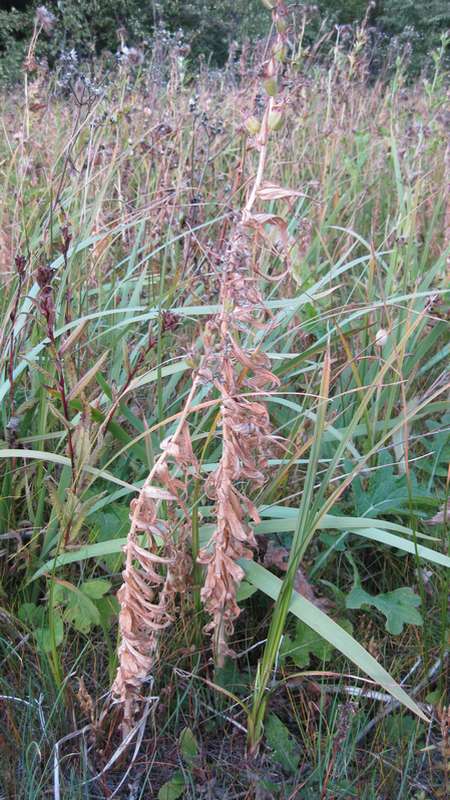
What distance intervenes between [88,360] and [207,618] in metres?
0.69

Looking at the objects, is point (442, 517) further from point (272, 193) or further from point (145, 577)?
→ point (272, 193)

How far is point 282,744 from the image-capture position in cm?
101

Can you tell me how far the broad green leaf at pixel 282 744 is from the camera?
0.99m

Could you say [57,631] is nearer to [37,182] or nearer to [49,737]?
[49,737]

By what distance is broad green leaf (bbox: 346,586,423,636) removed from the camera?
1.10m

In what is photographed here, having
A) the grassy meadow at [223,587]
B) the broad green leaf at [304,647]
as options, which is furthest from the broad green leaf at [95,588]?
the broad green leaf at [304,647]

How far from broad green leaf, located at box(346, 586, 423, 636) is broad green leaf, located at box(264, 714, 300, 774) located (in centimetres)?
22

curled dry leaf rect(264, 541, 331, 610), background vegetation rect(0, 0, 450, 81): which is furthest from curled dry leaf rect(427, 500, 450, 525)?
background vegetation rect(0, 0, 450, 81)

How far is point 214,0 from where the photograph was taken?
816 centimetres

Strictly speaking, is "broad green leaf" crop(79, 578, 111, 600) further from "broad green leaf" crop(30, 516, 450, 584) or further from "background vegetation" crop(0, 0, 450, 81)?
"background vegetation" crop(0, 0, 450, 81)

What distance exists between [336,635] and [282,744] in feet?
0.73

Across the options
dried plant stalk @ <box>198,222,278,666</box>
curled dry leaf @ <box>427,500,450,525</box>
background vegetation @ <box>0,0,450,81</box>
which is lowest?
curled dry leaf @ <box>427,500,450,525</box>

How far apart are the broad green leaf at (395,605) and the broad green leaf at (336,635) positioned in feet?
0.52

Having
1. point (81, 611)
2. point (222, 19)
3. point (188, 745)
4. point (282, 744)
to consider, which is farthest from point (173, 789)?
point (222, 19)
